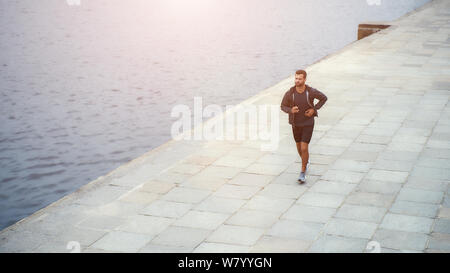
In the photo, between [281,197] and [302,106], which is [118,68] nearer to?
[302,106]

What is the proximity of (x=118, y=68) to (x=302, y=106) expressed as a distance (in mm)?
20864

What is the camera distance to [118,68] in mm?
28078

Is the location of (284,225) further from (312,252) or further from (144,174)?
(144,174)

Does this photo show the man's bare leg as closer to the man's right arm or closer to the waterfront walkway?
the waterfront walkway

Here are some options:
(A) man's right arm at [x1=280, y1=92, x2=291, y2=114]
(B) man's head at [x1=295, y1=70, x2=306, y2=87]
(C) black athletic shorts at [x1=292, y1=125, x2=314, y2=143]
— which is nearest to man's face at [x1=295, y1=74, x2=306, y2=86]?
(B) man's head at [x1=295, y1=70, x2=306, y2=87]

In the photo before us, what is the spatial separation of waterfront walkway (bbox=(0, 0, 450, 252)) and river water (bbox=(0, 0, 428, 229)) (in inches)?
186

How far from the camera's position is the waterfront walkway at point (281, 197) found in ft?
22.7

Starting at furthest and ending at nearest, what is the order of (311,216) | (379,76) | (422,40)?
(422,40)
(379,76)
(311,216)

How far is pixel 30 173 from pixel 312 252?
10.3m

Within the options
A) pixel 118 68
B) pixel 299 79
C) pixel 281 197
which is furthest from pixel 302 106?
pixel 118 68

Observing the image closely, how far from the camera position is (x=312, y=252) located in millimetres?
6602

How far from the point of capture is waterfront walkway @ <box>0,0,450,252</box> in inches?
273

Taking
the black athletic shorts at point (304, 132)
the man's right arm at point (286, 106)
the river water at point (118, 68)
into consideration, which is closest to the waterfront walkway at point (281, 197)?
the black athletic shorts at point (304, 132)

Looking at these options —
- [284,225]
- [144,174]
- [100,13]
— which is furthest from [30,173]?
[100,13]
